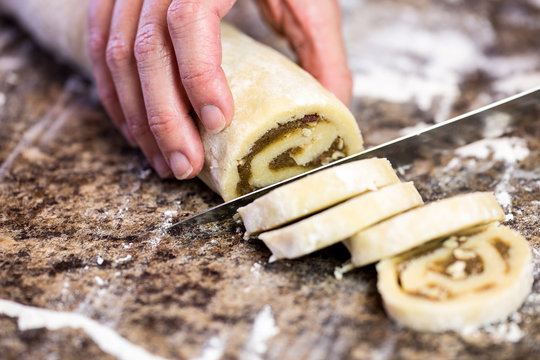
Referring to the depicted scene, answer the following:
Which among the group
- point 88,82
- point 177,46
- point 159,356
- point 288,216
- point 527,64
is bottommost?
point 88,82

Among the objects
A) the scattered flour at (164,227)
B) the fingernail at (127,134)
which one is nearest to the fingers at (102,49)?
the fingernail at (127,134)

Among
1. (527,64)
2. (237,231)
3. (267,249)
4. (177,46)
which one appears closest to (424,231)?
(267,249)

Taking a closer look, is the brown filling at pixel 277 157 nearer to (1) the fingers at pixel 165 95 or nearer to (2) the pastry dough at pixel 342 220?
(1) the fingers at pixel 165 95

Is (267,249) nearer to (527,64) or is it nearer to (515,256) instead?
(515,256)

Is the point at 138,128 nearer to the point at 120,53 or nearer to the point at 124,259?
the point at 120,53

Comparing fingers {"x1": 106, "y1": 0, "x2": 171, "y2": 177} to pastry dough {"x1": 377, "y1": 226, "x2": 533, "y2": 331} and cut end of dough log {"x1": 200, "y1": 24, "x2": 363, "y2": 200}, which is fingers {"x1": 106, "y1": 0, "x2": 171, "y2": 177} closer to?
cut end of dough log {"x1": 200, "y1": 24, "x2": 363, "y2": 200}

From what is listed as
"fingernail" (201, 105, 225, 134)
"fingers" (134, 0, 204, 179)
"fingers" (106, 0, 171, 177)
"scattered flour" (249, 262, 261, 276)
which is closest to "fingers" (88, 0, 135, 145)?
"fingers" (106, 0, 171, 177)
